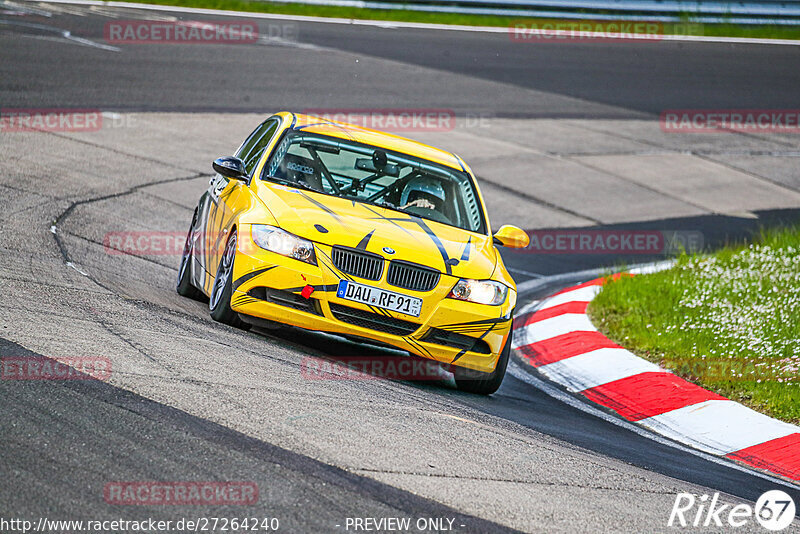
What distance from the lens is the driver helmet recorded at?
313 inches

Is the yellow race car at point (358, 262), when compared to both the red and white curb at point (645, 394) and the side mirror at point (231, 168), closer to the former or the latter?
the side mirror at point (231, 168)

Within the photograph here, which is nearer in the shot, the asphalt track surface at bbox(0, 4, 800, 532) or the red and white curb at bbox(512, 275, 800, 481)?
the asphalt track surface at bbox(0, 4, 800, 532)

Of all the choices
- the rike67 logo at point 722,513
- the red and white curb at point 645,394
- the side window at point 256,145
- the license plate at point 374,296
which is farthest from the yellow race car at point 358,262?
Result: the rike67 logo at point 722,513

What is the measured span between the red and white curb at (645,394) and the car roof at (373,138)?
1.88 metres

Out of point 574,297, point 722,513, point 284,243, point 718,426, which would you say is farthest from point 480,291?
point 574,297

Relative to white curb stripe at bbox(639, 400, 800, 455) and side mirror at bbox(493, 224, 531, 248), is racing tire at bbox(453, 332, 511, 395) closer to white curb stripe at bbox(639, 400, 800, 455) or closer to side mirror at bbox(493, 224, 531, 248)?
side mirror at bbox(493, 224, 531, 248)

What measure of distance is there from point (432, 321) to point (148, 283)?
9.27 feet

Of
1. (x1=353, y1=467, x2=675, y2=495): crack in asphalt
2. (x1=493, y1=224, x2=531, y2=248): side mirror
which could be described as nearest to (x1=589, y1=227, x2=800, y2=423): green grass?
(x1=493, y1=224, x2=531, y2=248): side mirror

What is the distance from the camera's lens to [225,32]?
22375mm

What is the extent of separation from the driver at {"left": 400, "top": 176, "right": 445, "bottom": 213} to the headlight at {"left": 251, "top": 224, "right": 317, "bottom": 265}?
53.7 inches

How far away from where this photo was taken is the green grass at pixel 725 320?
7.80m

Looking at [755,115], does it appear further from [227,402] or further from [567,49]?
[227,402]

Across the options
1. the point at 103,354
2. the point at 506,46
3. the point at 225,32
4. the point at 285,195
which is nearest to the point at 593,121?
the point at 506,46

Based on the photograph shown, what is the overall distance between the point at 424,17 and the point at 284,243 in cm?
2218
